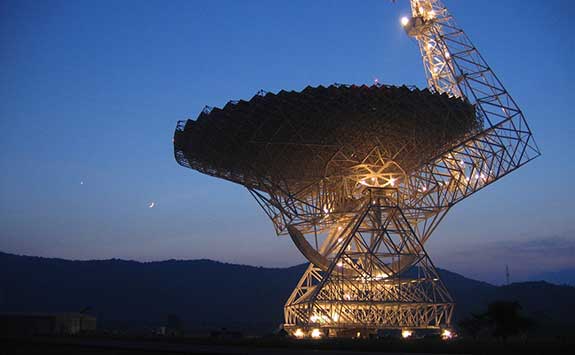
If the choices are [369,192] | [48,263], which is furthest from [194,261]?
[369,192]

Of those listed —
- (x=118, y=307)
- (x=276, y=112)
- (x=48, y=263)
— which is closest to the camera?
(x=276, y=112)

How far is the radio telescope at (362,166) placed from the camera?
3312cm

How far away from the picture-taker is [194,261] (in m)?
173

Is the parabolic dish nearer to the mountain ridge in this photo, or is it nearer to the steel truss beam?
the steel truss beam

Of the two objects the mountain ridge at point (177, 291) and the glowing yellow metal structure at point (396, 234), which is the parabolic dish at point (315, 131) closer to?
the glowing yellow metal structure at point (396, 234)

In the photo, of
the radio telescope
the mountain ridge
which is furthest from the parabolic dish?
the mountain ridge

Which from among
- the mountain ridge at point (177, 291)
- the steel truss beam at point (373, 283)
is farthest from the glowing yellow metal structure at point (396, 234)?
the mountain ridge at point (177, 291)

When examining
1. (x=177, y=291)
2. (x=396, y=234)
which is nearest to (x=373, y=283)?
(x=396, y=234)

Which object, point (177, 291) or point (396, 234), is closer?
point (396, 234)

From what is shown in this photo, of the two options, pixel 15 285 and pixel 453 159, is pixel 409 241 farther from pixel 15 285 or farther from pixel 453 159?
pixel 15 285

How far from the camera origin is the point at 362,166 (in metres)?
36.5

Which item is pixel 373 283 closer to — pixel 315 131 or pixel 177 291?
pixel 315 131

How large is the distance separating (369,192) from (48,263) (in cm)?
14027

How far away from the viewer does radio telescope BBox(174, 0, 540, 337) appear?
3312 centimetres
